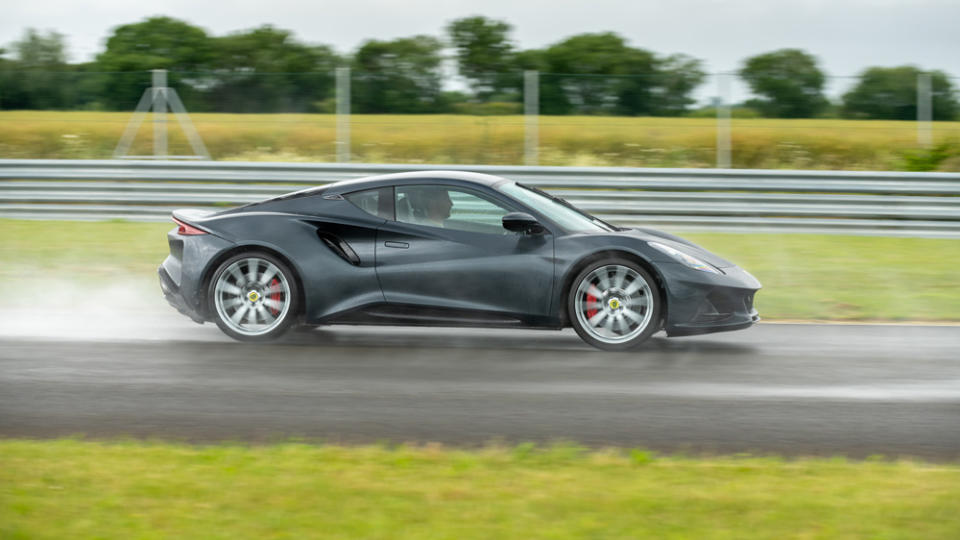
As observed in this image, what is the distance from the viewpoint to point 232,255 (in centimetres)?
812

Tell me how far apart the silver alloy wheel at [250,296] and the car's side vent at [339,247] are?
41 cm

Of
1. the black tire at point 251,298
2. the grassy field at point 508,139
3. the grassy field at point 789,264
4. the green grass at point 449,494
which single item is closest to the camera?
the green grass at point 449,494

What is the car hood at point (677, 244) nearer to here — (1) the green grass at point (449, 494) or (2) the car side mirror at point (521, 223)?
A: (2) the car side mirror at point (521, 223)

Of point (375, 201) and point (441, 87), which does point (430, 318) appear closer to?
point (375, 201)

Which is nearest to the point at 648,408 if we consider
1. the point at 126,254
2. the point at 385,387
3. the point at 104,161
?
the point at 385,387

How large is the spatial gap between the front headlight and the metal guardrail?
237 inches

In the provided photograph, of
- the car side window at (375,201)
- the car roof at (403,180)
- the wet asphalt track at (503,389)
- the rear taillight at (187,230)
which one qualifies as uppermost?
the car roof at (403,180)

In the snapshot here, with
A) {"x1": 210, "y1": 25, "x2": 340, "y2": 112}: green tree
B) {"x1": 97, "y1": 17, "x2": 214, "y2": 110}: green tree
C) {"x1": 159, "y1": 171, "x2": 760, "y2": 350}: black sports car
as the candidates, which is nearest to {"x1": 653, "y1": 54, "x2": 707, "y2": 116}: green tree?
{"x1": 210, "y1": 25, "x2": 340, "y2": 112}: green tree

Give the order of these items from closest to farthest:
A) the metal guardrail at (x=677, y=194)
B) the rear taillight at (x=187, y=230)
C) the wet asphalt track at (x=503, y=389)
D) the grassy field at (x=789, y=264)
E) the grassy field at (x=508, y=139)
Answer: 1. the wet asphalt track at (x=503, y=389)
2. the rear taillight at (x=187, y=230)
3. the grassy field at (x=789, y=264)
4. the metal guardrail at (x=677, y=194)
5. the grassy field at (x=508, y=139)

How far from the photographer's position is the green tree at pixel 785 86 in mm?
15719

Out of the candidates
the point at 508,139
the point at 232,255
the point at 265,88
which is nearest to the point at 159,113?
the point at 265,88

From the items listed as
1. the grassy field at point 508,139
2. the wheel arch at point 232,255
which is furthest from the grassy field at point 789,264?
the wheel arch at point 232,255

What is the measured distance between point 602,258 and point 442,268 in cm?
107

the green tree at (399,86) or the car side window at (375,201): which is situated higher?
the green tree at (399,86)
